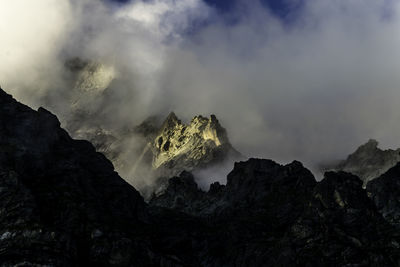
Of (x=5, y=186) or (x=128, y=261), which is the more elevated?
(x=5, y=186)

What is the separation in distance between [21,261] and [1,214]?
22173mm

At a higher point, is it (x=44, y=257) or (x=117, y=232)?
(x=117, y=232)

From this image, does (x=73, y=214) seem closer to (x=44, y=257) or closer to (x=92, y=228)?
(x=92, y=228)

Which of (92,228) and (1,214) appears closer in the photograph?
(1,214)

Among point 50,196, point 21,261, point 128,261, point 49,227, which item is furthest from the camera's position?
point 50,196

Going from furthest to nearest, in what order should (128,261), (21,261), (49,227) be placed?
(128,261)
(49,227)
(21,261)

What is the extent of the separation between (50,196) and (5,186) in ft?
68.7

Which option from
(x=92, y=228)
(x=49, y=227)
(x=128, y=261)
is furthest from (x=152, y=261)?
(x=49, y=227)

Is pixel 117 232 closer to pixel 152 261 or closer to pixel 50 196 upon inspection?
pixel 152 261

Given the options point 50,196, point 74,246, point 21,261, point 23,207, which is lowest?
point 21,261

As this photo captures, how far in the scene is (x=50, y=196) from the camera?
200 meters

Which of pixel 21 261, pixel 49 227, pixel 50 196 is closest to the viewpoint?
pixel 21 261

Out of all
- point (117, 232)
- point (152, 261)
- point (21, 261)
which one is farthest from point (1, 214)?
point (152, 261)

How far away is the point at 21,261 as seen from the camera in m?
156
